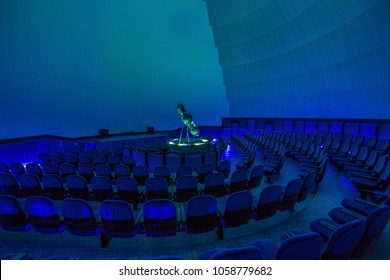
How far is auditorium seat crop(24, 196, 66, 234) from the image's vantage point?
3.40m

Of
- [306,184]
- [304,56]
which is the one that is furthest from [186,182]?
[304,56]

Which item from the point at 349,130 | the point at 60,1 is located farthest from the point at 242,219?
the point at 60,1

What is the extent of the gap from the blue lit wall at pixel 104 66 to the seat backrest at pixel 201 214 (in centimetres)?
1145

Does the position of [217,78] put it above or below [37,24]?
below

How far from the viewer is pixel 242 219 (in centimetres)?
371

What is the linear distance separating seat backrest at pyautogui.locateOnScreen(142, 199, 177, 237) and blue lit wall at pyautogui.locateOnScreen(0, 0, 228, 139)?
1103cm

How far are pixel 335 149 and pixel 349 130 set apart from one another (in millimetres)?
4711

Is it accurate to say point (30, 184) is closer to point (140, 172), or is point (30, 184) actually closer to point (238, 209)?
point (140, 172)

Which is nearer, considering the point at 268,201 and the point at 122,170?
the point at 268,201

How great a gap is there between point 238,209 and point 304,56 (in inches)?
520

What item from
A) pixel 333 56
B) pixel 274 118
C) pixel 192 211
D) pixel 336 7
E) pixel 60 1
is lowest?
pixel 192 211

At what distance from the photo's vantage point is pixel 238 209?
3.62 meters

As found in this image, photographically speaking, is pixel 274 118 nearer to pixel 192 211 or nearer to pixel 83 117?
pixel 83 117

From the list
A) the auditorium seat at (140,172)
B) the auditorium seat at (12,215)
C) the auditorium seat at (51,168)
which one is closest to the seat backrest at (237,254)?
the auditorium seat at (12,215)
